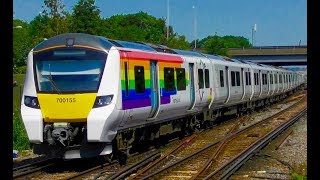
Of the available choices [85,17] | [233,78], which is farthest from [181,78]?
[85,17]

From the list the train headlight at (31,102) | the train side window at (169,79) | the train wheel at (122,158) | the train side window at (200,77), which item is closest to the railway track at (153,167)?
the train wheel at (122,158)

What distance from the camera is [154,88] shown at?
1231 cm

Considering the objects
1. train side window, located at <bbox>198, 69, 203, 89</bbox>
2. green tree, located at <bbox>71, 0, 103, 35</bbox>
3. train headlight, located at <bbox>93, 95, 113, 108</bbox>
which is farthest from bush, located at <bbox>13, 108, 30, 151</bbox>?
green tree, located at <bbox>71, 0, 103, 35</bbox>

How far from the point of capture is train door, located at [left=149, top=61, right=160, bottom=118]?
12.2 metres

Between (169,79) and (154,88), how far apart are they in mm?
1224

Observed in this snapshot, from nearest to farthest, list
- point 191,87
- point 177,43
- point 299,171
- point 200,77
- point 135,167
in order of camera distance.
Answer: point 299,171 → point 135,167 → point 191,87 → point 200,77 → point 177,43

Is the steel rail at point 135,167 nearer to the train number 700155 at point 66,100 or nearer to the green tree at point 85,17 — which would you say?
the train number 700155 at point 66,100

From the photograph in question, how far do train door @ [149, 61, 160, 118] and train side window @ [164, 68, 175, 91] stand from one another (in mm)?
658

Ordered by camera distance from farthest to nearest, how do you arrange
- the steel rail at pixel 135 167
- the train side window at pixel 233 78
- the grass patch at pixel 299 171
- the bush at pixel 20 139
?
the train side window at pixel 233 78 < the bush at pixel 20 139 < the steel rail at pixel 135 167 < the grass patch at pixel 299 171

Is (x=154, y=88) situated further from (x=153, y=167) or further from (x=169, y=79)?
(x=153, y=167)

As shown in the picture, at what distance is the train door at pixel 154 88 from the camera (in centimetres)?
1219

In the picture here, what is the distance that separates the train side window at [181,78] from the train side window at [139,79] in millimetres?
2858

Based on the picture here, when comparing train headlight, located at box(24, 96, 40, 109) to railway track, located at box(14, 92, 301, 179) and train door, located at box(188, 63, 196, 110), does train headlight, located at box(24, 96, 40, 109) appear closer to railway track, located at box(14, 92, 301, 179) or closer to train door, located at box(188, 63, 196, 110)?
railway track, located at box(14, 92, 301, 179)
